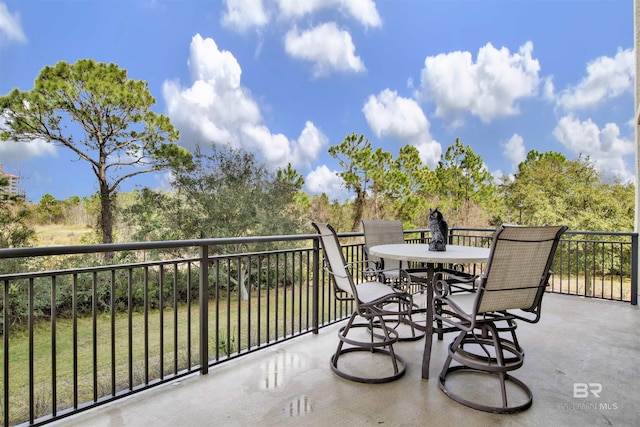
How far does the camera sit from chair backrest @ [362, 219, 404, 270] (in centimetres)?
387

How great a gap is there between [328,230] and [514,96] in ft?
69.8

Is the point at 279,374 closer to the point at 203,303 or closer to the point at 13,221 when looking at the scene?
the point at 203,303

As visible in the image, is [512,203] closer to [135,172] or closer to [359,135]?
[359,135]

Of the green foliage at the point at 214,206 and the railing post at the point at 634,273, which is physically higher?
the green foliage at the point at 214,206

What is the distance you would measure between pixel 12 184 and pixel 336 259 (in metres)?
10.5

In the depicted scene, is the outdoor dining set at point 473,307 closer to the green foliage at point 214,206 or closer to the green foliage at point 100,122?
the green foliage at point 214,206

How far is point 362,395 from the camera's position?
89.5 inches

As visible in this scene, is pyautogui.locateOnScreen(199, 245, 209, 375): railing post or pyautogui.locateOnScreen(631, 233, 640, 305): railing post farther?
pyautogui.locateOnScreen(631, 233, 640, 305): railing post

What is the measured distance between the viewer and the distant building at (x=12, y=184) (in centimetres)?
933

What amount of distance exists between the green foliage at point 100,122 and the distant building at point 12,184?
1.38 metres

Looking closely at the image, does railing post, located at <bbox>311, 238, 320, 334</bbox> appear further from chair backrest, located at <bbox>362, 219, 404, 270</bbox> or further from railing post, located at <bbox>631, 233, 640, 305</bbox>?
railing post, located at <bbox>631, 233, 640, 305</bbox>

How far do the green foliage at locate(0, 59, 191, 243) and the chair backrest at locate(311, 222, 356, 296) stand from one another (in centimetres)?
991

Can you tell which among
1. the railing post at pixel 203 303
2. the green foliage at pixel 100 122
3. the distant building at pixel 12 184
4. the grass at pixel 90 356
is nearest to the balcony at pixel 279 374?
the railing post at pixel 203 303

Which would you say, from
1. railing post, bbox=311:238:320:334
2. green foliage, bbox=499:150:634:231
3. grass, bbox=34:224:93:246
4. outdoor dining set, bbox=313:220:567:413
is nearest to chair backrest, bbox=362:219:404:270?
railing post, bbox=311:238:320:334
